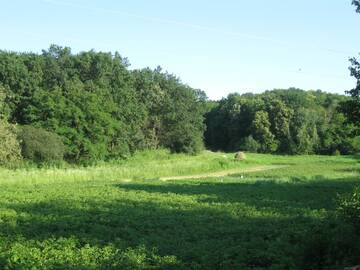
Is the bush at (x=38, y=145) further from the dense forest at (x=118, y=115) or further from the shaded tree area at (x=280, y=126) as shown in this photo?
the shaded tree area at (x=280, y=126)

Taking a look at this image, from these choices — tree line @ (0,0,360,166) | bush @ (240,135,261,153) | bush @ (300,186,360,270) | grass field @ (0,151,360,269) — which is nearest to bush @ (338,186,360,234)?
bush @ (300,186,360,270)

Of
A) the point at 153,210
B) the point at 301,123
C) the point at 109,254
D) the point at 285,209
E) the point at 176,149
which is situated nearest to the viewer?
the point at 109,254

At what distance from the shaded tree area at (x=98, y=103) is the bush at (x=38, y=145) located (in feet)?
11.2

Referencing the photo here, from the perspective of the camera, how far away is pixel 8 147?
46.2 meters

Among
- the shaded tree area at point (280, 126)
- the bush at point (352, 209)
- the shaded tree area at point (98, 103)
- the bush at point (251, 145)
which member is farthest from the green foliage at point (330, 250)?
the bush at point (251, 145)

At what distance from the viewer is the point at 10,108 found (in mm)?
61656

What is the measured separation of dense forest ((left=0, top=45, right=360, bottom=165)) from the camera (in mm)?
54562

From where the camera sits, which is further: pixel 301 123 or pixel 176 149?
pixel 301 123

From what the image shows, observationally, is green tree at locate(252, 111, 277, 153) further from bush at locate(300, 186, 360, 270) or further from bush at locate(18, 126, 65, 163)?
bush at locate(300, 186, 360, 270)

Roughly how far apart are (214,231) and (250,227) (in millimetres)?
1508

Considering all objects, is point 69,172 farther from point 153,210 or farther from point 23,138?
point 153,210

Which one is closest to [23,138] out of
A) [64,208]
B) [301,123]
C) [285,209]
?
[64,208]

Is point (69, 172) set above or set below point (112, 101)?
below

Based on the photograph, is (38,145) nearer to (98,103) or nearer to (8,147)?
(8,147)
